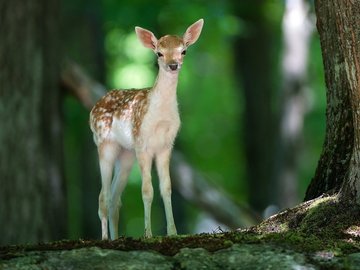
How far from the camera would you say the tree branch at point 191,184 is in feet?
42.4

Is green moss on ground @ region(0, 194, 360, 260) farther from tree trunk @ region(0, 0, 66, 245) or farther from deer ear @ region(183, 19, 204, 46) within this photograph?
tree trunk @ region(0, 0, 66, 245)

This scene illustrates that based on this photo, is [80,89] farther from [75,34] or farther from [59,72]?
[75,34]

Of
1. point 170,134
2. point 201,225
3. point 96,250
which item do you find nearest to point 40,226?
point 170,134

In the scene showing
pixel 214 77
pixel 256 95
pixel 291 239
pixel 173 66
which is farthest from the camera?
pixel 214 77

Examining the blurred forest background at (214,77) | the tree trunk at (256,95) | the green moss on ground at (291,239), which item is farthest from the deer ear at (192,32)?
the tree trunk at (256,95)

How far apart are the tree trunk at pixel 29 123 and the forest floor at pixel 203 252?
207 inches

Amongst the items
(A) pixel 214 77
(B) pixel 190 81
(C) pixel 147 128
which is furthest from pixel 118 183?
(A) pixel 214 77

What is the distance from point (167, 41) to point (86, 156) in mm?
9602

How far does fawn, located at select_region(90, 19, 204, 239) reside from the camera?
24.0 feet

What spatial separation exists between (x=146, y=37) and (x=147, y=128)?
73 cm

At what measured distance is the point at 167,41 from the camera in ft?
23.8

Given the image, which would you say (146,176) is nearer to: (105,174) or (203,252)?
(105,174)

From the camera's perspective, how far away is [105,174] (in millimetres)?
7699

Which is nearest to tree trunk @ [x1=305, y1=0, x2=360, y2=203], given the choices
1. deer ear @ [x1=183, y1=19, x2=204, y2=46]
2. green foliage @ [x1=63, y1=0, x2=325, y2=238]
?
deer ear @ [x1=183, y1=19, x2=204, y2=46]
